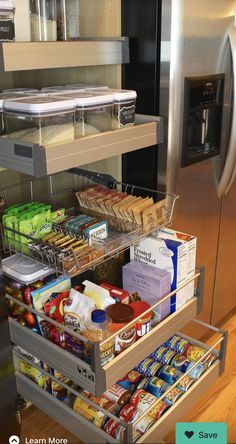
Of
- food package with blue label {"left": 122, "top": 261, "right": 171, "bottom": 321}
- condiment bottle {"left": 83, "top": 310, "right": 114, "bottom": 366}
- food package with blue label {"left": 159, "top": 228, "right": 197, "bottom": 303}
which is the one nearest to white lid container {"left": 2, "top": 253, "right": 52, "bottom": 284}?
condiment bottle {"left": 83, "top": 310, "right": 114, "bottom": 366}

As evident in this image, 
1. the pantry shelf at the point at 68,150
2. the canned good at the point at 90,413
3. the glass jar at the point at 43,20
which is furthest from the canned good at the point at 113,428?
the glass jar at the point at 43,20

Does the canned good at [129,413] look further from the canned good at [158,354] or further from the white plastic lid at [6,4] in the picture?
the white plastic lid at [6,4]

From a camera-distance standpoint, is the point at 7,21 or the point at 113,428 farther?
the point at 113,428

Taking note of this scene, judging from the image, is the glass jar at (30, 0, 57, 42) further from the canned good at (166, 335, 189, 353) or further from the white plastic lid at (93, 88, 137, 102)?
the canned good at (166, 335, 189, 353)

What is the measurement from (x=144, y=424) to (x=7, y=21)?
1100mm

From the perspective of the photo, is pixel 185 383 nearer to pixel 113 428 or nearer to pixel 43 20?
pixel 113 428

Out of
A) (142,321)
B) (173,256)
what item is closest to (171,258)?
(173,256)

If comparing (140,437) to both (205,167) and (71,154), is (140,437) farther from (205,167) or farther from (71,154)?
(205,167)

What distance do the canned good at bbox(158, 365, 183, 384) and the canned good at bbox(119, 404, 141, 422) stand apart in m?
0.17

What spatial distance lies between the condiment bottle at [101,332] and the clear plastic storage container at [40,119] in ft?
1.47

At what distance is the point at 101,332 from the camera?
3.95ft

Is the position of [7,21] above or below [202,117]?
above

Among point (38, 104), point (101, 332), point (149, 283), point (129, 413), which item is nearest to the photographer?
point (38, 104)

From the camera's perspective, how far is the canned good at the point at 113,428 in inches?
48.0
